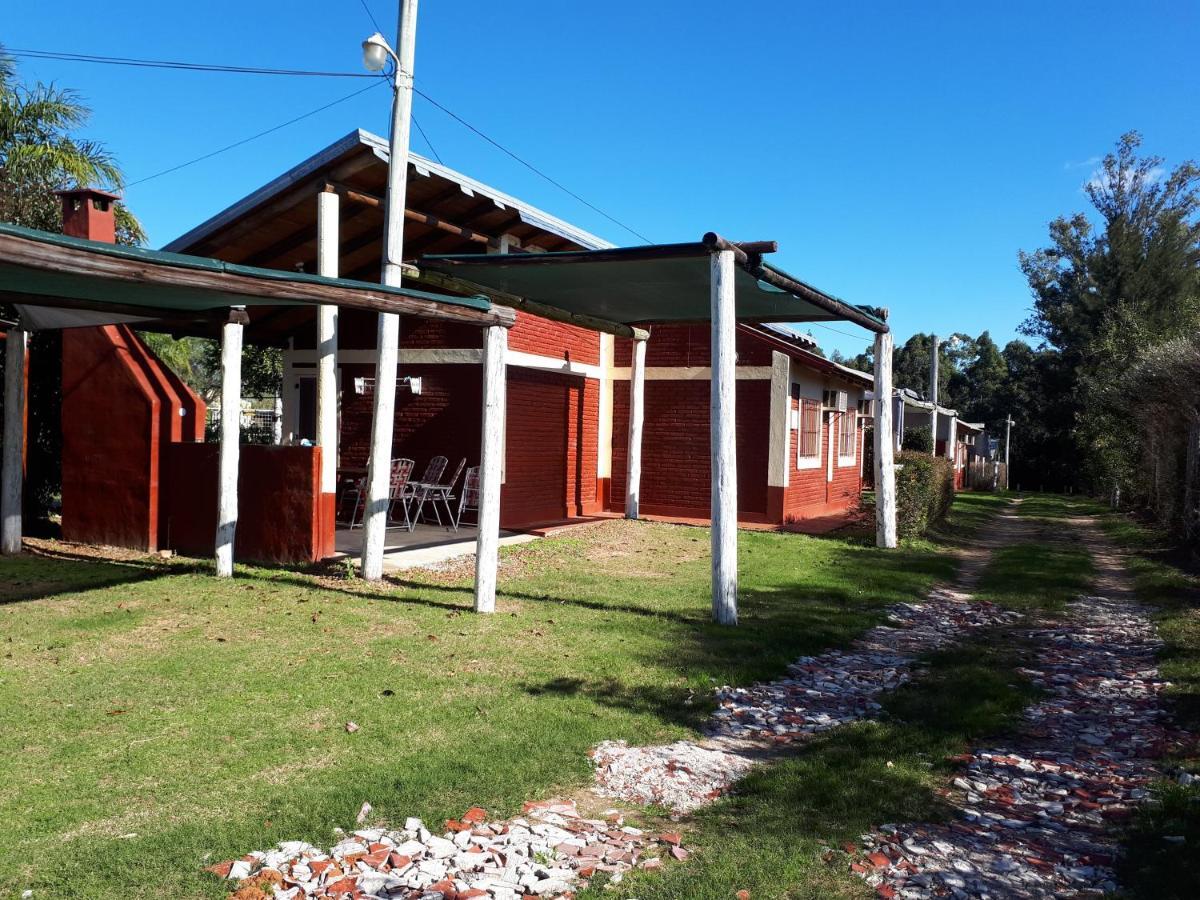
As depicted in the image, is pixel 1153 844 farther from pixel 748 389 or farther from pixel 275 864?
pixel 748 389

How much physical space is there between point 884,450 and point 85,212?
10711 millimetres

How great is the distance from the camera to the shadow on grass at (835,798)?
3.47 meters

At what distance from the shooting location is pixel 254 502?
9914 millimetres

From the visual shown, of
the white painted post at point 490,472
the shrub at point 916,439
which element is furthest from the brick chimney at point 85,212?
the shrub at point 916,439

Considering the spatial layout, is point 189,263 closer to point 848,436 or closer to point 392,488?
point 392,488

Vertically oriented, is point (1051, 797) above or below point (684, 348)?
below

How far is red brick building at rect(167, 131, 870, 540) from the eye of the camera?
11344mm

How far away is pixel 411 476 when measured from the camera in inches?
546

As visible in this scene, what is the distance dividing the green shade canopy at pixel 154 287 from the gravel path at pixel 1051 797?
4812mm

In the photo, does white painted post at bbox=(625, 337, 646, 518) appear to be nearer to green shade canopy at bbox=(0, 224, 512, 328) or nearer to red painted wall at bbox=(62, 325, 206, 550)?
red painted wall at bbox=(62, 325, 206, 550)

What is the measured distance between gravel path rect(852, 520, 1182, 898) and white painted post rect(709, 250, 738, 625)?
2444 millimetres

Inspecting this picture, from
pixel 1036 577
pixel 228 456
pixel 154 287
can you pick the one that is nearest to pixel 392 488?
pixel 228 456

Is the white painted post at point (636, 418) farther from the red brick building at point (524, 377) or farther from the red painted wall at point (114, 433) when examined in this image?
the red painted wall at point (114, 433)

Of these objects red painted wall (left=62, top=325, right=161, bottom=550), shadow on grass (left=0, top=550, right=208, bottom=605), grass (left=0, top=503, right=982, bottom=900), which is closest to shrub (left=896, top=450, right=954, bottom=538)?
grass (left=0, top=503, right=982, bottom=900)
